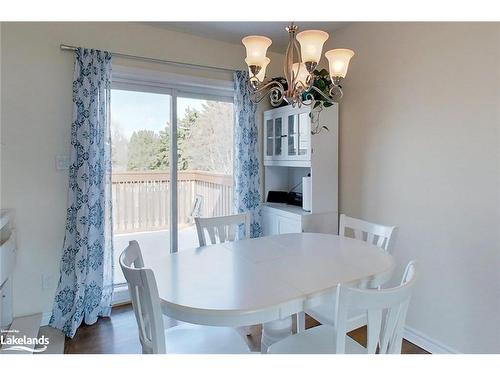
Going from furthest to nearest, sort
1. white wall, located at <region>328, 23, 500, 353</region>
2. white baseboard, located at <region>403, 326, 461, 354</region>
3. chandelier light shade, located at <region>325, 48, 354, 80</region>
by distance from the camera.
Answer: white baseboard, located at <region>403, 326, 461, 354</region> → white wall, located at <region>328, 23, 500, 353</region> → chandelier light shade, located at <region>325, 48, 354, 80</region>

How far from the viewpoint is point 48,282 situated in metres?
2.45

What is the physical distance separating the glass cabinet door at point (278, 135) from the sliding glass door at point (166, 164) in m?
0.46

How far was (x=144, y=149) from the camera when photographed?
2.84 m

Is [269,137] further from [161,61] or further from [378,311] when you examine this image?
[378,311]

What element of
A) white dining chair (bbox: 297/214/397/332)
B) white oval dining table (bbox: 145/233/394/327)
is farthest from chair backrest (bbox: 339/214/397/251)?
white oval dining table (bbox: 145/233/394/327)

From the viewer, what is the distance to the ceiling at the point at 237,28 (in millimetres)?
2682

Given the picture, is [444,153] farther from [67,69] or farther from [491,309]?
[67,69]

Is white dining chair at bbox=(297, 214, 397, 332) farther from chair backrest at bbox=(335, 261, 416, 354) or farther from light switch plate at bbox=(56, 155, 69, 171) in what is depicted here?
light switch plate at bbox=(56, 155, 69, 171)

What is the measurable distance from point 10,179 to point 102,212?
0.67 meters

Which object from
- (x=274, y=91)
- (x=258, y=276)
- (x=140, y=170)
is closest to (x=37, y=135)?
(x=140, y=170)

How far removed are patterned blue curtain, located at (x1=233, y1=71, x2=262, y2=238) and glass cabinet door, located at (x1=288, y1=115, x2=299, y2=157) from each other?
1.20 ft

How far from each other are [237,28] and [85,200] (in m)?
1.94

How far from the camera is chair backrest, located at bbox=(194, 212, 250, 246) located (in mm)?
2066

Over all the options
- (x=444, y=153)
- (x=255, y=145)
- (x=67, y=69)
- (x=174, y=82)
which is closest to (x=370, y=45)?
(x=444, y=153)
